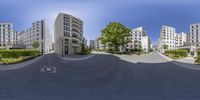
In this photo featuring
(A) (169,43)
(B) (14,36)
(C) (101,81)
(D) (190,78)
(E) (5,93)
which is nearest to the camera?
(A) (169,43)

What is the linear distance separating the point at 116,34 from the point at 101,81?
208 centimetres

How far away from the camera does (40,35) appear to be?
4.94 m

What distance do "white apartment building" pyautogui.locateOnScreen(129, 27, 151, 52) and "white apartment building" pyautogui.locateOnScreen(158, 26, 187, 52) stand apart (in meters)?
0.38

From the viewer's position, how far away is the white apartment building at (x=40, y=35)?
4583mm

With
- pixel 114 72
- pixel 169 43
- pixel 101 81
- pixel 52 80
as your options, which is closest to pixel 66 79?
pixel 52 80

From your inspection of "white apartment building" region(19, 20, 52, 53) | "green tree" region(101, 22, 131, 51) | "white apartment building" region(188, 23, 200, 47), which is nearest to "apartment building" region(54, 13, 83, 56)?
"white apartment building" region(19, 20, 52, 53)

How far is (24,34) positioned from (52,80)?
1789mm

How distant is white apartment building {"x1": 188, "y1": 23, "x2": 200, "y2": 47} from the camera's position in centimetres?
413

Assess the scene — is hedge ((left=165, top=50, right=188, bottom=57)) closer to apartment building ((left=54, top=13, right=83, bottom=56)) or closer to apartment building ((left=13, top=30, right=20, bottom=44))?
apartment building ((left=54, top=13, right=83, bottom=56))

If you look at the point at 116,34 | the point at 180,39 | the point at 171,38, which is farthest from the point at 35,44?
the point at 180,39

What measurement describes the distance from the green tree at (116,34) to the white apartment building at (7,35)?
101 inches

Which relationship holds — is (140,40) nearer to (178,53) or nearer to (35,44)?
(178,53)

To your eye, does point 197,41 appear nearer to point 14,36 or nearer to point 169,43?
point 169,43

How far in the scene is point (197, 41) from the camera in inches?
169
